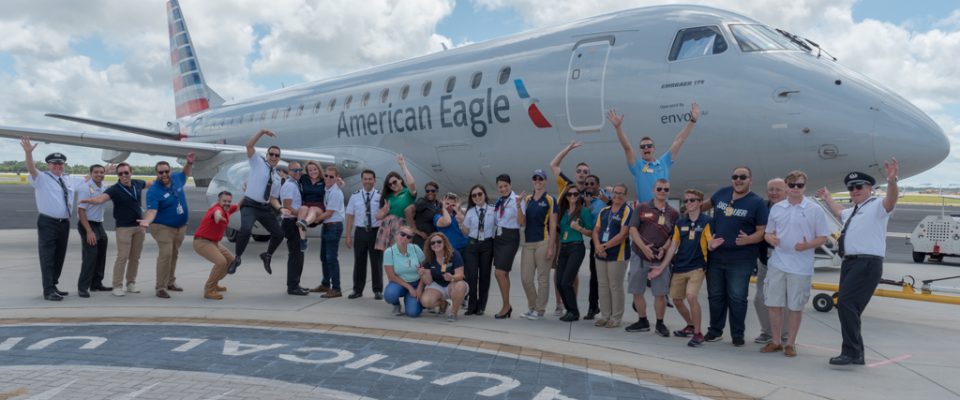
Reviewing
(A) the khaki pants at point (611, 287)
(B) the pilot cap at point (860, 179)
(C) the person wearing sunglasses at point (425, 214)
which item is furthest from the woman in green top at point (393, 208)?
(B) the pilot cap at point (860, 179)

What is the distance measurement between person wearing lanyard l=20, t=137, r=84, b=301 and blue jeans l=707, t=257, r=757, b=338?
7244 mm

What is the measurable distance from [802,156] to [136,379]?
7222mm

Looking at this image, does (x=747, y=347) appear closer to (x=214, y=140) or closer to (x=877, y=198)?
(x=877, y=198)

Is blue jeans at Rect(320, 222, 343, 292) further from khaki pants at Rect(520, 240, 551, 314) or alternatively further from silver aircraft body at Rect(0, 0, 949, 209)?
silver aircraft body at Rect(0, 0, 949, 209)

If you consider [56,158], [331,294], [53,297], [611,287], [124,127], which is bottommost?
[53,297]

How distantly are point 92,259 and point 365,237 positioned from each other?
10.8ft

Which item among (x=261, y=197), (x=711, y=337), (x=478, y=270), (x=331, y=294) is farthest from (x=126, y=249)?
(x=711, y=337)

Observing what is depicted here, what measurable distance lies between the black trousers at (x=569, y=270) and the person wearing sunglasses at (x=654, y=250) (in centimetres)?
64

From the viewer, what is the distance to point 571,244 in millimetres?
7484

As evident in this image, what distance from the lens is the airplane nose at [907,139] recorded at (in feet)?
25.1

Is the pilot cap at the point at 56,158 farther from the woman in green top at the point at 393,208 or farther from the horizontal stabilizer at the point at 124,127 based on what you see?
the horizontal stabilizer at the point at 124,127

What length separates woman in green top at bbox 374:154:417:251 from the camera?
28.1ft

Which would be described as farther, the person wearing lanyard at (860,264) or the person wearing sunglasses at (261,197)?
the person wearing sunglasses at (261,197)

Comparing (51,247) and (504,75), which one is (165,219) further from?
(504,75)
